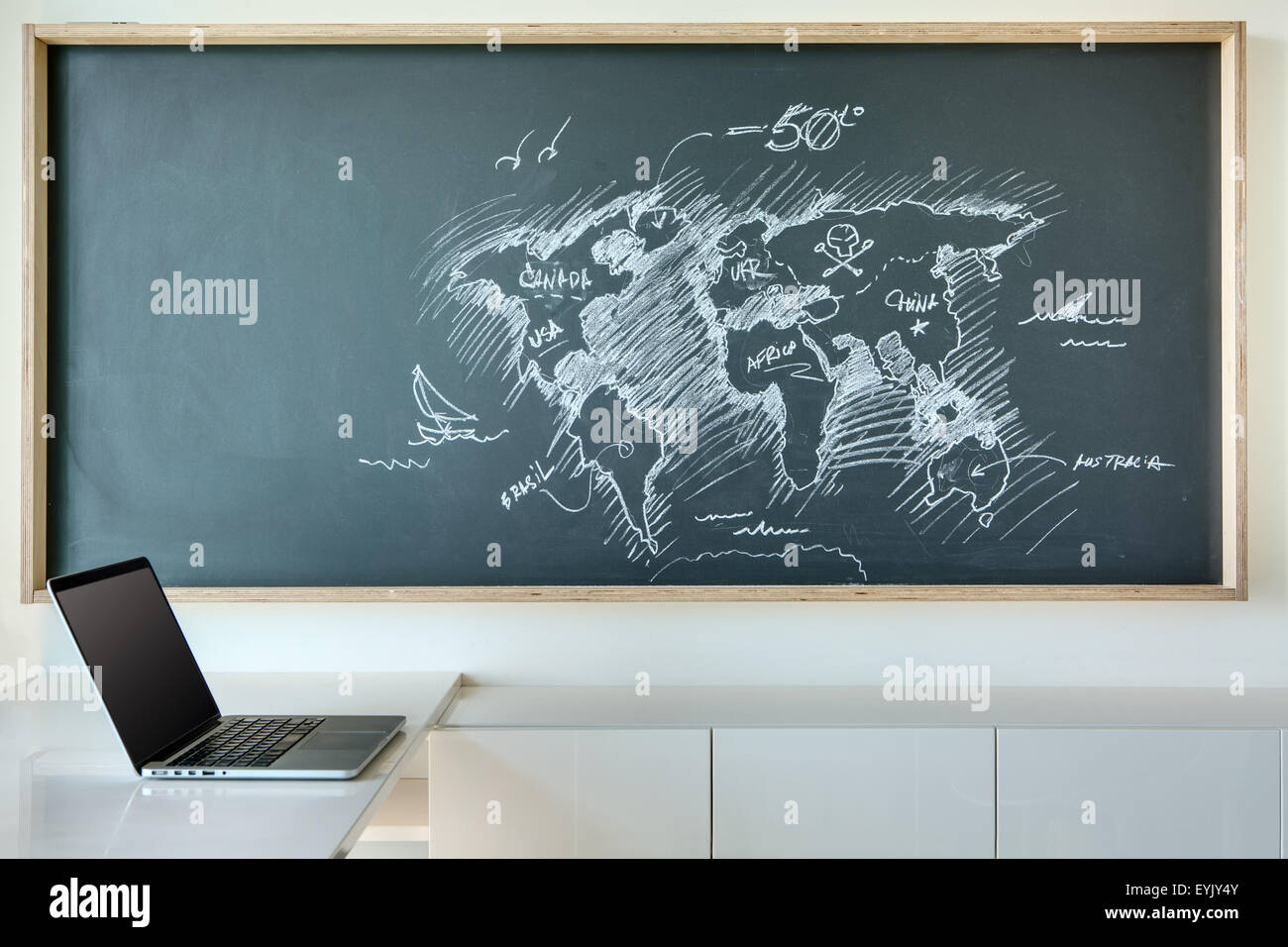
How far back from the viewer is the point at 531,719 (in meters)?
1.71

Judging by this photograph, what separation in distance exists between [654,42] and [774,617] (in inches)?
48.8

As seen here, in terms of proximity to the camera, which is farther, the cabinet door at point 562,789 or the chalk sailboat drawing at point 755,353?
the chalk sailboat drawing at point 755,353

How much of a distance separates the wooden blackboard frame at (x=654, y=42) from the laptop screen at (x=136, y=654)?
39 cm

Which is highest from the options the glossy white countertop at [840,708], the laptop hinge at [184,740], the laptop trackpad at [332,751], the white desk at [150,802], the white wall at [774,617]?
the white wall at [774,617]

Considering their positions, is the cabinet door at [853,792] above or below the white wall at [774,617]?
below

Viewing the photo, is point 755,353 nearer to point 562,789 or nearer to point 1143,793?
point 562,789

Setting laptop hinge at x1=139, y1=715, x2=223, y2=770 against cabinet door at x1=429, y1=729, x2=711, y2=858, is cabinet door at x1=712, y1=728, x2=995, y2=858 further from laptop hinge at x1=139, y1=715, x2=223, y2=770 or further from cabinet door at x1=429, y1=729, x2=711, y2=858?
laptop hinge at x1=139, y1=715, x2=223, y2=770

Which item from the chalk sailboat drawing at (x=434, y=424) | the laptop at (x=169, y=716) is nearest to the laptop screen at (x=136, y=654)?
the laptop at (x=169, y=716)

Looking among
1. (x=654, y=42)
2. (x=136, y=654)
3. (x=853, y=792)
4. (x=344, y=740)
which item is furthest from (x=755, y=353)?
(x=136, y=654)

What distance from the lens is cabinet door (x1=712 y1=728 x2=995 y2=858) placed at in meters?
1.62

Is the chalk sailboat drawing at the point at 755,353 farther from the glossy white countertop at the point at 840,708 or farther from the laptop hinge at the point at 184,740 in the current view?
the laptop hinge at the point at 184,740

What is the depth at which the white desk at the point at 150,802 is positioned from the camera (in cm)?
101

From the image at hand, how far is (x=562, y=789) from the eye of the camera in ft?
5.41
